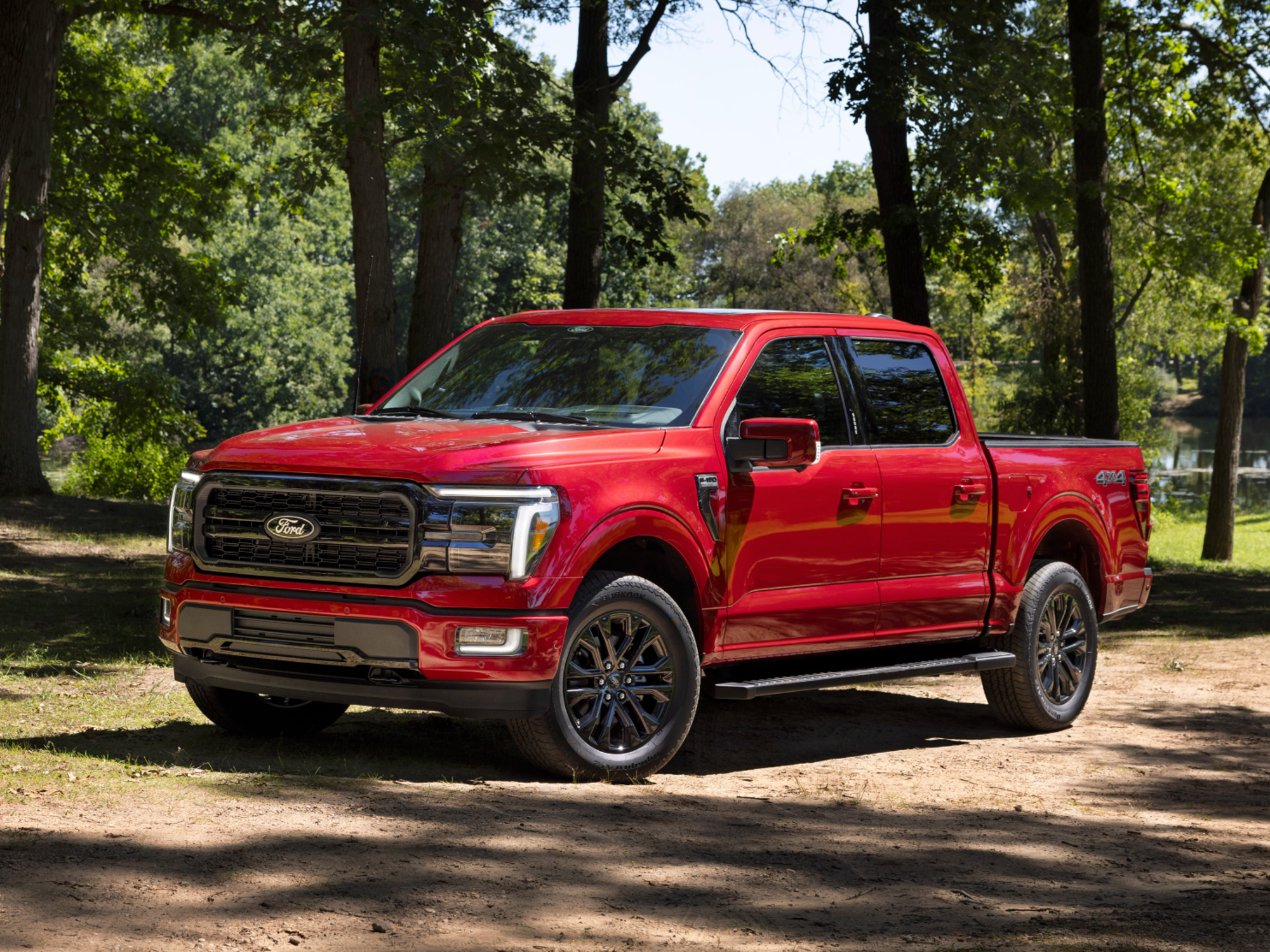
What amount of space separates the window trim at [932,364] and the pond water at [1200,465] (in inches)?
1103

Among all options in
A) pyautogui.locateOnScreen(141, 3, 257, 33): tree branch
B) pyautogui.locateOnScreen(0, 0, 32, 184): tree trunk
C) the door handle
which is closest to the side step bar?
the door handle

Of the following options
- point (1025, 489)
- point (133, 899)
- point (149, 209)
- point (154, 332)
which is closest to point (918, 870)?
point (133, 899)

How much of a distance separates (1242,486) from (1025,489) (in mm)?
58147

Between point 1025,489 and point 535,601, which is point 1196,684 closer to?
point 1025,489

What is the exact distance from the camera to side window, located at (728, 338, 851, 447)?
703cm

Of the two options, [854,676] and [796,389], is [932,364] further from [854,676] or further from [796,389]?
[854,676]

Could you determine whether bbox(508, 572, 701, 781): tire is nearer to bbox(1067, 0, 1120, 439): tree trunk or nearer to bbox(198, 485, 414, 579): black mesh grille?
bbox(198, 485, 414, 579): black mesh grille

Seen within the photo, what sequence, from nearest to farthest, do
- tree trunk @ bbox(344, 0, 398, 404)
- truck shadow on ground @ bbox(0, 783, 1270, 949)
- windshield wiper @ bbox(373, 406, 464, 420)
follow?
truck shadow on ground @ bbox(0, 783, 1270, 949), windshield wiper @ bbox(373, 406, 464, 420), tree trunk @ bbox(344, 0, 398, 404)

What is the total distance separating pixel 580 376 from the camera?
709 centimetres

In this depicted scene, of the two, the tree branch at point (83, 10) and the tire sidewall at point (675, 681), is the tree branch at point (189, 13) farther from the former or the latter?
the tire sidewall at point (675, 681)

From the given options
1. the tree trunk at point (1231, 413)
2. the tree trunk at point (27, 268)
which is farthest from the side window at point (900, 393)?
the tree trunk at point (1231, 413)

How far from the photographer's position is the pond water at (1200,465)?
54.4 meters

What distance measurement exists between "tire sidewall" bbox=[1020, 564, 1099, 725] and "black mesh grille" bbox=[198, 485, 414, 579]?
13.6 feet

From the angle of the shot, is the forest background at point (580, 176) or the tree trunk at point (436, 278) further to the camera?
the tree trunk at point (436, 278)
